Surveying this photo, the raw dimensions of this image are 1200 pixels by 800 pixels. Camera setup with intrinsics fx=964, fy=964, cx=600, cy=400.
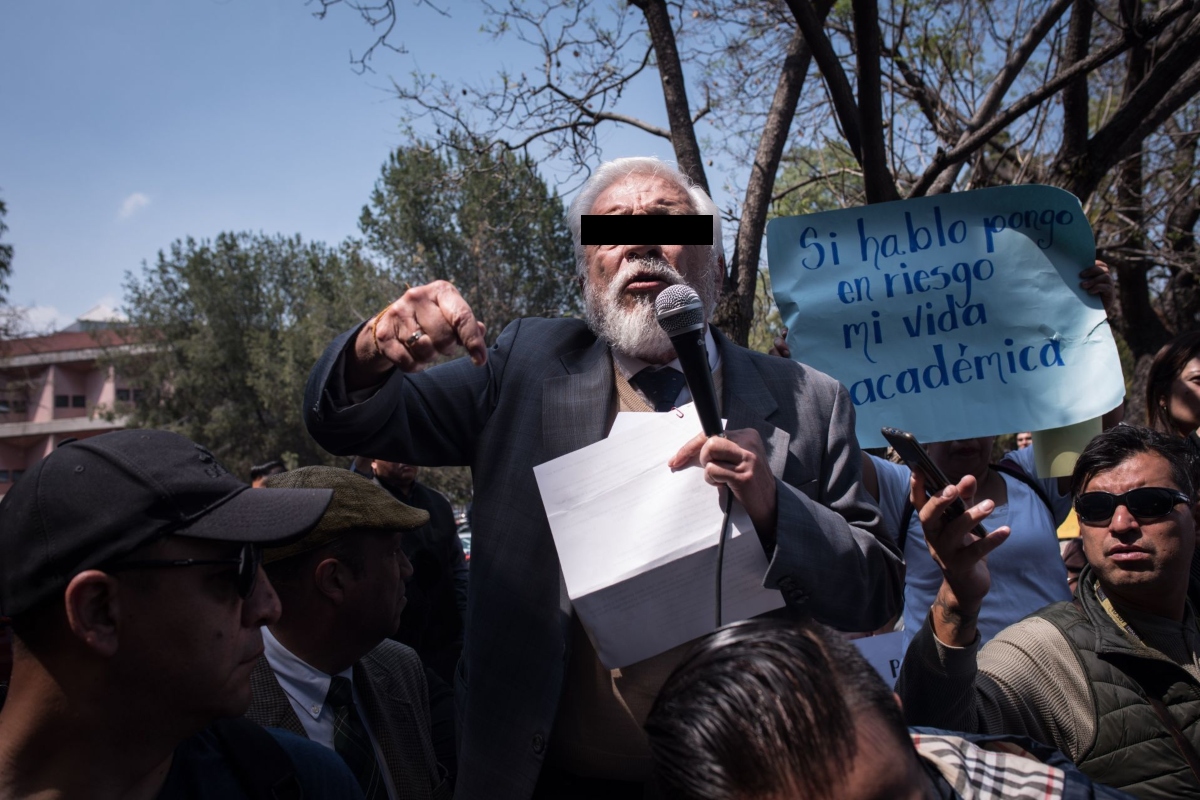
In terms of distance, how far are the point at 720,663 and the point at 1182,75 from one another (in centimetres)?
519

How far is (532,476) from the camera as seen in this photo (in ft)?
6.47

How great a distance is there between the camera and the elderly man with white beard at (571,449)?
1707mm

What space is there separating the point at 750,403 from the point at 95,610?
127 cm

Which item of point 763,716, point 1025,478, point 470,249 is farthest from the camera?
point 470,249

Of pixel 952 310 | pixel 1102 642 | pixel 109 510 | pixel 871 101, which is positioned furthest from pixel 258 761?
pixel 871 101

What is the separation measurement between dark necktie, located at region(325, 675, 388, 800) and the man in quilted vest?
1.36m

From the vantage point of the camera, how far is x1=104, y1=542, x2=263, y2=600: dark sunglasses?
1.56m

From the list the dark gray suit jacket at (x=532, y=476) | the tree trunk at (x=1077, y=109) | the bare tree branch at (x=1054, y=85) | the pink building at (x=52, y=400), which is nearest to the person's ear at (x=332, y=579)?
the dark gray suit jacket at (x=532, y=476)

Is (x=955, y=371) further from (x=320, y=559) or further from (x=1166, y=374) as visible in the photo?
(x=320, y=559)

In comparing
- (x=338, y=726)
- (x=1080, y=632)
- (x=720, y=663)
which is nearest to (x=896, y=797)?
(x=720, y=663)

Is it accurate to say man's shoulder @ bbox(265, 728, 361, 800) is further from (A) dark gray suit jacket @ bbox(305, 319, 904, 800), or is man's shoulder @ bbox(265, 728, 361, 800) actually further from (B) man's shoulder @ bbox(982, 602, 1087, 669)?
(B) man's shoulder @ bbox(982, 602, 1087, 669)

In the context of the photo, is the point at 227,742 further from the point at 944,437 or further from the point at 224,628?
the point at 944,437

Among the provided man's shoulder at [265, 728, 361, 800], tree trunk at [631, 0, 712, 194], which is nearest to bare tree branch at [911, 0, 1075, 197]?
tree trunk at [631, 0, 712, 194]

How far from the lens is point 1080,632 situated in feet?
7.58
